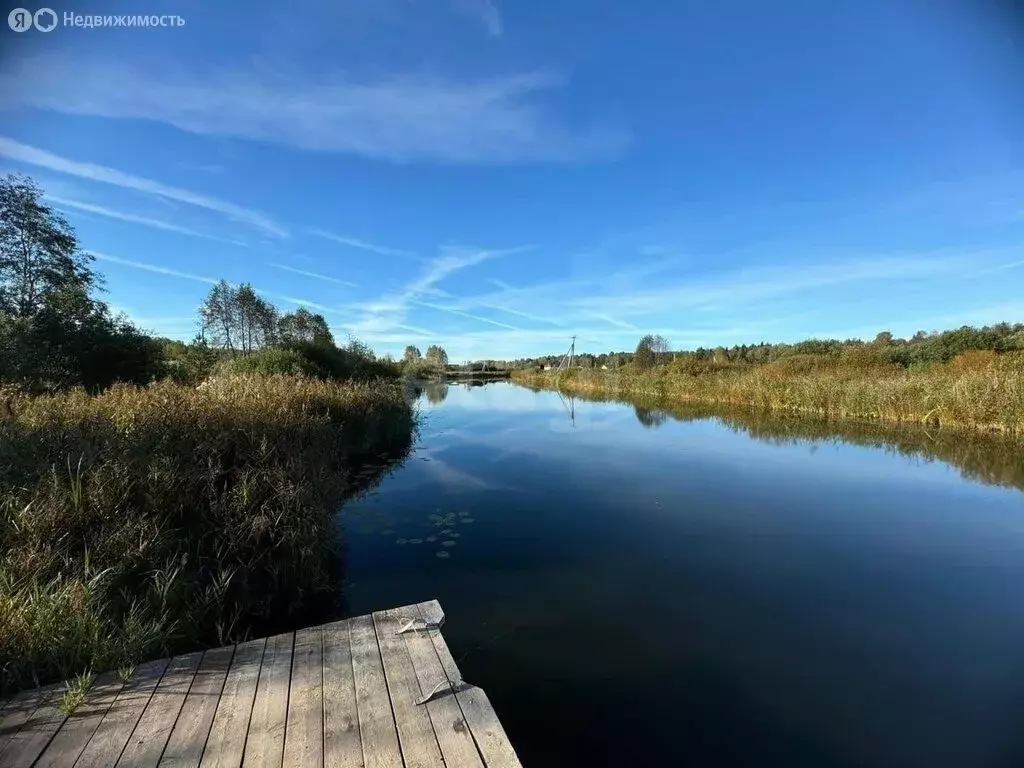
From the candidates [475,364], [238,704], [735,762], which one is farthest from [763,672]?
[475,364]

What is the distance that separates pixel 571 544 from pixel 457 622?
7.41ft

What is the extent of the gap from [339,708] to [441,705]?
1.61ft

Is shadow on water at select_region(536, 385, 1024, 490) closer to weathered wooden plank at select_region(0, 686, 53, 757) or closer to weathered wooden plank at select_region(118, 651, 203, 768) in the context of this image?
weathered wooden plank at select_region(118, 651, 203, 768)

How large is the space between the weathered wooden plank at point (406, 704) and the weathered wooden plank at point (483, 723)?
176mm

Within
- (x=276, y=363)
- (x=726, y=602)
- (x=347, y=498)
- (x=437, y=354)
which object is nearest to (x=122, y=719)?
(x=726, y=602)

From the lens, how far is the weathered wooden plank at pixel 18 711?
2105 millimetres

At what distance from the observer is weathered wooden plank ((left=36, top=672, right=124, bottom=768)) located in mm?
1980

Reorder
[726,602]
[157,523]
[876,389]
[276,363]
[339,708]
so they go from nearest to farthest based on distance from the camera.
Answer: [339,708], [157,523], [726,602], [276,363], [876,389]

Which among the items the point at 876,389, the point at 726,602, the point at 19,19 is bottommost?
the point at 726,602

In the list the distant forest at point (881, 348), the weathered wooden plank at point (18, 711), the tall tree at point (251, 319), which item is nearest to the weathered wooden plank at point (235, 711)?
the weathered wooden plank at point (18, 711)

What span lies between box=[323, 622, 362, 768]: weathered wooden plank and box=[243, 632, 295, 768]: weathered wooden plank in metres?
0.19

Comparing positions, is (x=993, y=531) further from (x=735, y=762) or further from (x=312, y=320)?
(x=312, y=320)

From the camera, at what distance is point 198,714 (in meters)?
2.29

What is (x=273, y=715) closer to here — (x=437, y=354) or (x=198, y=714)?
(x=198, y=714)
